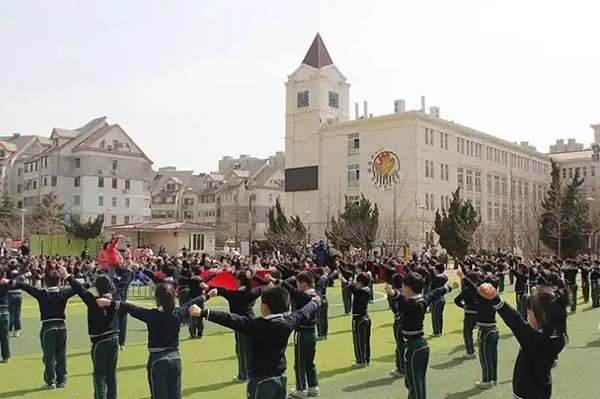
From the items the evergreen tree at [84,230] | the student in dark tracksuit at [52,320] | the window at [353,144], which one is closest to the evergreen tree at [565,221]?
the window at [353,144]

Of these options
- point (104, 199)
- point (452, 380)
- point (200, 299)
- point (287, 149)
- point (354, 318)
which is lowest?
point (452, 380)

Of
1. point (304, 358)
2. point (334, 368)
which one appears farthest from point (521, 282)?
point (304, 358)

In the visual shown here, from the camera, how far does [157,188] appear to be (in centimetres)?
9656

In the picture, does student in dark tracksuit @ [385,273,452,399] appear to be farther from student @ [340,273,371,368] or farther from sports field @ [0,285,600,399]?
student @ [340,273,371,368]

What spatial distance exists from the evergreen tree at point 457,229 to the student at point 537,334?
45128 mm

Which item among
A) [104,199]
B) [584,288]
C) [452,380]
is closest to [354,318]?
[452,380]

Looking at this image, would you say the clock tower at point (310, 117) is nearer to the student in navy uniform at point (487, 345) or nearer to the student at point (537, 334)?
the student in navy uniform at point (487, 345)

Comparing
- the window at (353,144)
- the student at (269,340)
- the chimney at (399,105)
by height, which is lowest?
the student at (269,340)

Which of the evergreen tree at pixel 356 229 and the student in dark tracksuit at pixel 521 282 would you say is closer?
the student in dark tracksuit at pixel 521 282

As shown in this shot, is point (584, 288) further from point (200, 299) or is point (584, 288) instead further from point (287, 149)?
point (287, 149)

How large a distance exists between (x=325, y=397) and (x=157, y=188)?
89.3 meters

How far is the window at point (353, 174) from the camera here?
64.4 m

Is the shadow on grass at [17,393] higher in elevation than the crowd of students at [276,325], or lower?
lower

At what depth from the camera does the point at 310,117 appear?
67000mm
